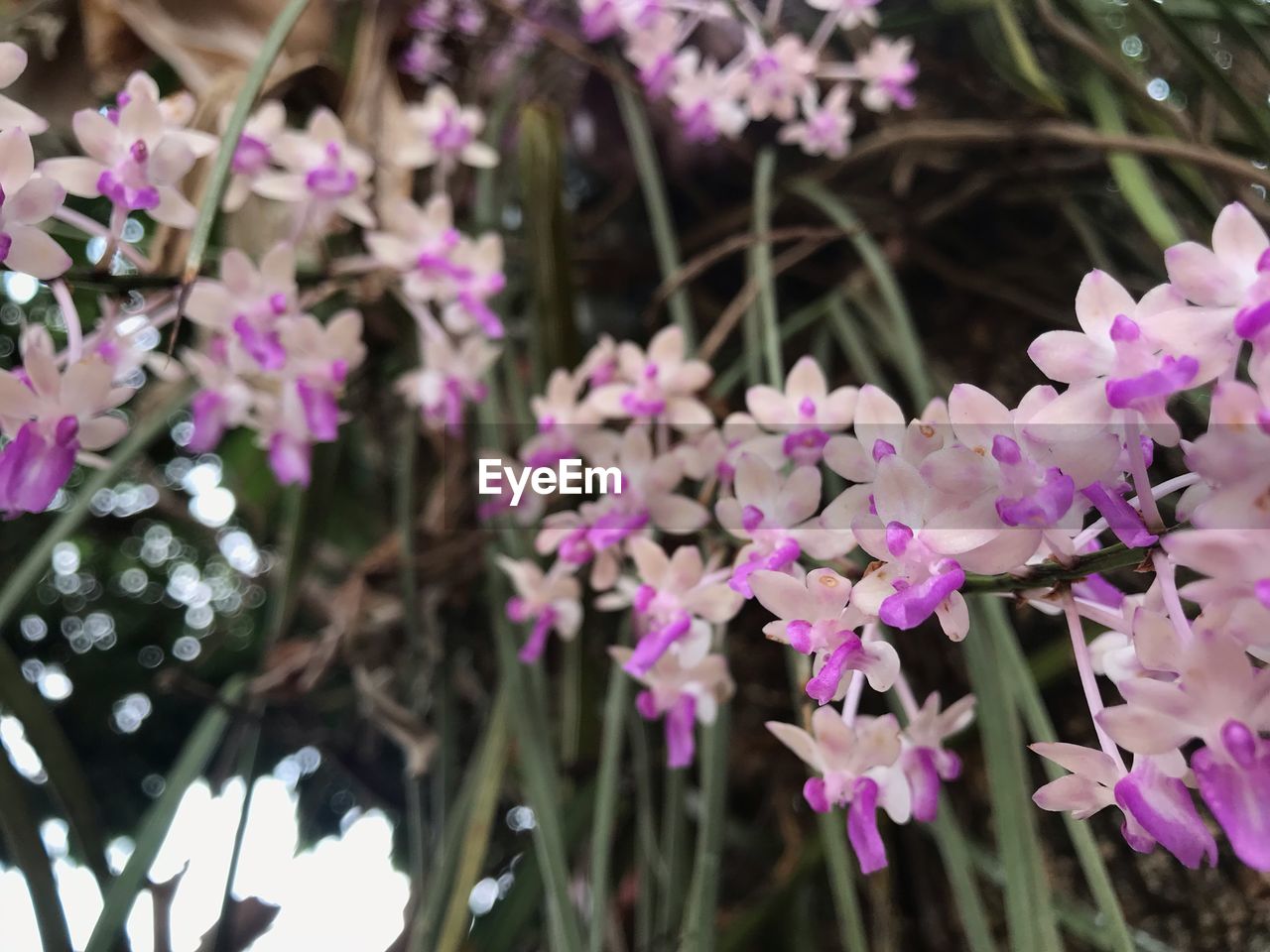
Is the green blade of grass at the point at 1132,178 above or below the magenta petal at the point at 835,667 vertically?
above

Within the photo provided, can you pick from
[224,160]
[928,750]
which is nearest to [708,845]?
[928,750]

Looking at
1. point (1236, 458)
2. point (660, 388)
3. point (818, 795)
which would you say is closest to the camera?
point (1236, 458)

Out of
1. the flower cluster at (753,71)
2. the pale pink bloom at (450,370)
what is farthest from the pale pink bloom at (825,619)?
the flower cluster at (753,71)

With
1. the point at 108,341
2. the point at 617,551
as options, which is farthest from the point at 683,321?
the point at 108,341

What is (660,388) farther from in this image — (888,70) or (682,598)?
(888,70)

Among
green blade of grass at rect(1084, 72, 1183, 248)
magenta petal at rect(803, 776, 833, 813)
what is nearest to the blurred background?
green blade of grass at rect(1084, 72, 1183, 248)

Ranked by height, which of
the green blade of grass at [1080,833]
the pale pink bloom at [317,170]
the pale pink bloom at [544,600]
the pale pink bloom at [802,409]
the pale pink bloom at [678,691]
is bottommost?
the green blade of grass at [1080,833]

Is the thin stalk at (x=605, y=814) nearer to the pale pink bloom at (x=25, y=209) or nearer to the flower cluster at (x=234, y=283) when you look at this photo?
the flower cluster at (x=234, y=283)
